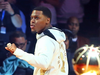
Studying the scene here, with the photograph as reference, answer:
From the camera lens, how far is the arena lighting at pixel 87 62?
10.1 feet

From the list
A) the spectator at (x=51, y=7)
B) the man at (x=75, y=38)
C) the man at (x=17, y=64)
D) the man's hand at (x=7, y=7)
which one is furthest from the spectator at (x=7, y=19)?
the man at (x=75, y=38)

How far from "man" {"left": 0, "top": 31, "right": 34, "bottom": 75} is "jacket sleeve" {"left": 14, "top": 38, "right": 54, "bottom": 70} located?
65.8 inches

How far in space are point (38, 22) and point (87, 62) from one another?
1.47 meters

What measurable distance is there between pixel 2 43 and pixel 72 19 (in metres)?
1.44

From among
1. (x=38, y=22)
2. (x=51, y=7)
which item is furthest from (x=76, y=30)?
(x=38, y=22)

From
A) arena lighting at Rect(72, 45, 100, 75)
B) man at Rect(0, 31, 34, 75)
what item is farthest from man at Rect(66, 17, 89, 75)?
man at Rect(0, 31, 34, 75)

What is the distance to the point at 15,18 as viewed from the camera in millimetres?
3295

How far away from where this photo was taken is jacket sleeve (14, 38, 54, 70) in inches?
61.9

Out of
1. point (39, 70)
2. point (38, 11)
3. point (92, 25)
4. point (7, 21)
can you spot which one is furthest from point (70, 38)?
point (39, 70)

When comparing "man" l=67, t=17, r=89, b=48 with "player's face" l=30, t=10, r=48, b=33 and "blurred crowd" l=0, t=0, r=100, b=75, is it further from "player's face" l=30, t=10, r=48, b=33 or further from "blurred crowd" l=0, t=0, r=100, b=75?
"player's face" l=30, t=10, r=48, b=33

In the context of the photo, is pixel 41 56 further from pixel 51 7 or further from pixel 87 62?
pixel 51 7

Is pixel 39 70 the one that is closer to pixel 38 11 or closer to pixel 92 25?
pixel 38 11

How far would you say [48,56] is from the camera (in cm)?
160

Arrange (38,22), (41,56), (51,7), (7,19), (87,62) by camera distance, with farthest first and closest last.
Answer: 1. (51,7)
2. (7,19)
3. (87,62)
4. (38,22)
5. (41,56)
